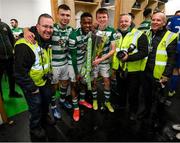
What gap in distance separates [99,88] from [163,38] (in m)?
1.84

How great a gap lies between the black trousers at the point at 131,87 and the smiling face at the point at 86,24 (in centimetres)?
74

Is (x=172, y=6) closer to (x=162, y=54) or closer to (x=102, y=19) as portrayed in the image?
(x=102, y=19)

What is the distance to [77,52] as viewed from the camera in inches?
98.1

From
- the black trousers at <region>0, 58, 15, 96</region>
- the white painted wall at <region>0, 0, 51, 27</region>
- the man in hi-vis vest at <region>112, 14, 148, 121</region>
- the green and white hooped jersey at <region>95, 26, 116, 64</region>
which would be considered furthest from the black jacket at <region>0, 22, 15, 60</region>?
the man in hi-vis vest at <region>112, 14, 148, 121</region>

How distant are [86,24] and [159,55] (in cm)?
97

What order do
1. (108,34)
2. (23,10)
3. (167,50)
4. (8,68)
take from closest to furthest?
(167,50), (108,34), (8,68), (23,10)

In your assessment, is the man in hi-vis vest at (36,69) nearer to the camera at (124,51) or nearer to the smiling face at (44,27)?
the smiling face at (44,27)

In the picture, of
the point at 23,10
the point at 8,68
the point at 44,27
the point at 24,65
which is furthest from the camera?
the point at 23,10

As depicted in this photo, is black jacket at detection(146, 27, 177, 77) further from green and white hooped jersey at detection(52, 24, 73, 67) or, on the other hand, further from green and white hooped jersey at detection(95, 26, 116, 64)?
green and white hooped jersey at detection(52, 24, 73, 67)

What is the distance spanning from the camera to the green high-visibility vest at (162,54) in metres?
A: 2.07

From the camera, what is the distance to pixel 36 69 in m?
1.93

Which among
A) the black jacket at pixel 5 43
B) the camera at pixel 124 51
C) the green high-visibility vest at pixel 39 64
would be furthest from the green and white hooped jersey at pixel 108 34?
the black jacket at pixel 5 43

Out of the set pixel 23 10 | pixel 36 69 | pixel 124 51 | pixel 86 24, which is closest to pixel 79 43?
pixel 86 24

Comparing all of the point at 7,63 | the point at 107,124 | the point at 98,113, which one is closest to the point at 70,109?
the point at 98,113
